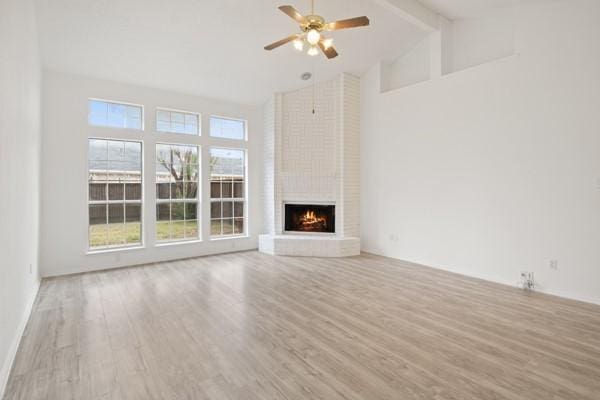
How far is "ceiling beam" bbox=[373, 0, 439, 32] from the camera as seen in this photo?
4.36 meters

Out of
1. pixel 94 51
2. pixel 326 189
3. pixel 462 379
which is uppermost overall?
pixel 94 51

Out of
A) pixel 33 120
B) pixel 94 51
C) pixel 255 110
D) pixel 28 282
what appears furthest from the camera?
pixel 255 110

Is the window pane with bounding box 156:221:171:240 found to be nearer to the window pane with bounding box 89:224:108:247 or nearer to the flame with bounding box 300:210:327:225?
the window pane with bounding box 89:224:108:247

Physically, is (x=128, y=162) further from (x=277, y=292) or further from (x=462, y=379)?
(x=462, y=379)

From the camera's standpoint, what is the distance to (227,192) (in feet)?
21.6

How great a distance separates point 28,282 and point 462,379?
14.3 ft

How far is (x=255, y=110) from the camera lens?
6809 millimetres

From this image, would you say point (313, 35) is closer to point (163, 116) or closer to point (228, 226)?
point (163, 116)

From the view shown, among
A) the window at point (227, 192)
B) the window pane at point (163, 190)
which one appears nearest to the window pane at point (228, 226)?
the window at point (227, 192)

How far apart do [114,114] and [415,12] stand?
5116 mm

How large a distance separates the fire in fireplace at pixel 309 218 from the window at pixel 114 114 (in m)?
3.29

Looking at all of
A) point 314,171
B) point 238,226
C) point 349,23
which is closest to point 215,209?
point 238,226

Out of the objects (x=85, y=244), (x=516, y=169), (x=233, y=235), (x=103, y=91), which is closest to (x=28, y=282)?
(x=85, y=244)

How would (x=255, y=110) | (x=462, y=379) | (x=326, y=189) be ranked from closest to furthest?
(x=462, y=379) < (x=326, y=189) < (x=255, y=110)
